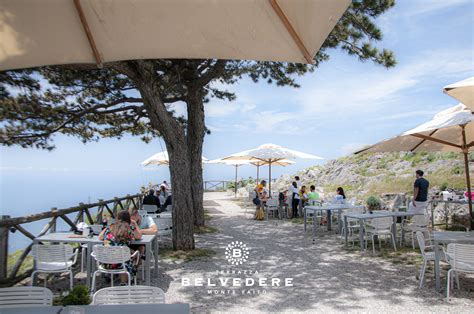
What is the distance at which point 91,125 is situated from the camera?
1102 cm

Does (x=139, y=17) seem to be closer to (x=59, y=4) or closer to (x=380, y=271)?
(x=59, y=4)

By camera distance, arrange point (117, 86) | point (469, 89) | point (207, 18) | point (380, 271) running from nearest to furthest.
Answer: point (207, 18) < point (469, 89) < point (380, 271) < point (117, 86)

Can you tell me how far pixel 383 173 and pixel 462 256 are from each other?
58.9ft

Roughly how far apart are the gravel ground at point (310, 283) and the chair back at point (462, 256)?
0.40 meters

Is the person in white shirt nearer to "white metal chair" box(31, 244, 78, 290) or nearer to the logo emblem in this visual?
the logo emblem

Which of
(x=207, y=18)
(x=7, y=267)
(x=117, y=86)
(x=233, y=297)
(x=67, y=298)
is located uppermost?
(x=117, y=86)

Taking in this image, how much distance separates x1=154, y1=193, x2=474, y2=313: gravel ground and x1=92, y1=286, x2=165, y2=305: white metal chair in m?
1.91

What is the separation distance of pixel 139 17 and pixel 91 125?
980 centimetres

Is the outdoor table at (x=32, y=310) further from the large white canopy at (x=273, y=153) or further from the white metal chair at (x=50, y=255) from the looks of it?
the large white canopy at (x=273, y=153)

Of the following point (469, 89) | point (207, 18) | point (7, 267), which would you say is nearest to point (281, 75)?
point (469, 89)

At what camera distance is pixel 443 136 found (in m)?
7.68

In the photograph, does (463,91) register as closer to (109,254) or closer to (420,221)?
(420,221)

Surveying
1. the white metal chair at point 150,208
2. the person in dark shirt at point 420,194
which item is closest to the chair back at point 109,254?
the white metal chair at point 150,208

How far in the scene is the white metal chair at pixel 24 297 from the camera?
97.5 inches
